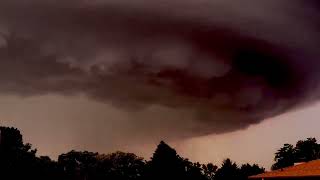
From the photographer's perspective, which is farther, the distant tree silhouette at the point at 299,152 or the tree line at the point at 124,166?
the distant tree silhouette at the point at 299,152

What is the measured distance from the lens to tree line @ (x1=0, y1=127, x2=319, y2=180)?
63.4 m

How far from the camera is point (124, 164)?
120562 mm

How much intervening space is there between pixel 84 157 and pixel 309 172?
385 feet

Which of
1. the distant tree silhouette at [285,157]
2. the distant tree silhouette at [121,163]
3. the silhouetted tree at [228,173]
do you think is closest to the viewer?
the silhouetted tree at [228,173]

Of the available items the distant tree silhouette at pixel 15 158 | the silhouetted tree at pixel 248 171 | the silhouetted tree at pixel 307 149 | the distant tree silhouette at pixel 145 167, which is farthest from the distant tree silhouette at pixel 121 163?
the silhouetted tree at pixel 248 171

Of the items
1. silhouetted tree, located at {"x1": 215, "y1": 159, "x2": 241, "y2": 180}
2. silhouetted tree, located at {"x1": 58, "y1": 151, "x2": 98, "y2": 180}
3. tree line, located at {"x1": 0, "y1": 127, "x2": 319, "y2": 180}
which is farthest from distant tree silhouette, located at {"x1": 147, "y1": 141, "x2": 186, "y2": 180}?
silhouetted tree, located at {"x1": 58, "y1": 151, "x2": 98, "y2": 180}

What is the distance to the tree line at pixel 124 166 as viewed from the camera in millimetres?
63375

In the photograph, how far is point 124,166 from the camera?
119 m

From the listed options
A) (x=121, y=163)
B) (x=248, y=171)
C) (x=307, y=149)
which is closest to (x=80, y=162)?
(x=121, y=163)

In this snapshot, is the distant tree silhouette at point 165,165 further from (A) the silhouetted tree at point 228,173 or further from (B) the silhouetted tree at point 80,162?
(B) the silhouetted tree at point 80,162

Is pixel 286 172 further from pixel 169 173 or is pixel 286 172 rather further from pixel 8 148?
pixel 8 148

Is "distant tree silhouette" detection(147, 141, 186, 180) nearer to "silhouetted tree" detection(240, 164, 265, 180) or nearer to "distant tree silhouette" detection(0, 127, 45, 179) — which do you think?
"silhouetted tree" detection(240, 164, 265, 180)

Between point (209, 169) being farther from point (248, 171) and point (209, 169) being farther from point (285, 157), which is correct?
point (248, 171)

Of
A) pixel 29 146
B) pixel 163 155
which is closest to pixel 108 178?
pixel 29 146
